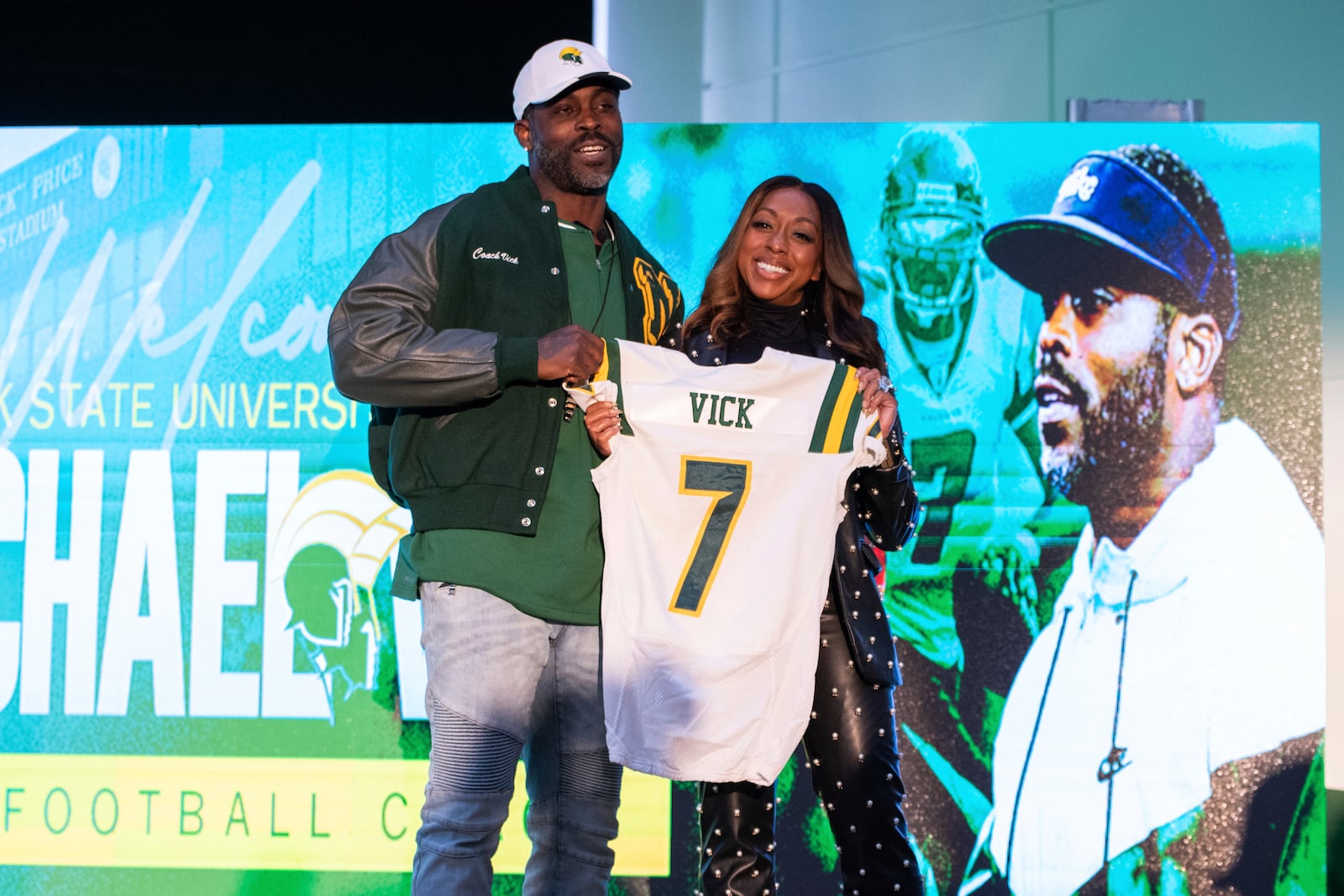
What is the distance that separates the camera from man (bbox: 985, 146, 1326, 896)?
2.88m

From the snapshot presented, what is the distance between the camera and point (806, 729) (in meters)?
1.86

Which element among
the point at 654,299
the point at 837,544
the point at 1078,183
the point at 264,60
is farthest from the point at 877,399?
the point at 264,60

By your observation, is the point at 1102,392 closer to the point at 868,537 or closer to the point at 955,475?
the point at 955,475

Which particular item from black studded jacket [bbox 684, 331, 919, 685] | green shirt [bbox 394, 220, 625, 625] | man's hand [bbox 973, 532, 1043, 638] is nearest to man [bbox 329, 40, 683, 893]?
green shirt [bbox 394, 220, 625, 625]

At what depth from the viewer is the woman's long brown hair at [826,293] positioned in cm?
201

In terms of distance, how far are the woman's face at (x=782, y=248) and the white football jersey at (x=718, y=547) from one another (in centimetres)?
16

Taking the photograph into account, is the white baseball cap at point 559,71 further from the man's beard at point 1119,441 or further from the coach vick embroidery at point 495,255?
the man's beard at point 1119,441

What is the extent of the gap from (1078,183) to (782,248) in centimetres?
135

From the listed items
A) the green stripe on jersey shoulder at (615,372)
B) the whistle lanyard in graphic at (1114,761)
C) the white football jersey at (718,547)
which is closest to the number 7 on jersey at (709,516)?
the white football jersey at (718,547)

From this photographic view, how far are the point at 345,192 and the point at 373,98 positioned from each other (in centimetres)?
59

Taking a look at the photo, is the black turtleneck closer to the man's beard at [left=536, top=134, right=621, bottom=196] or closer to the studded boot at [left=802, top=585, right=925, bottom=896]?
the man's beard at [left=536, top=134, right=621, bottom=196]

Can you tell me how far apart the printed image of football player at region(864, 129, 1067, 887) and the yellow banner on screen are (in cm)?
81

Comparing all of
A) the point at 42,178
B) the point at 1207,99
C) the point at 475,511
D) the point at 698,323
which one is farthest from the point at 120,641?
the point at 1207,99

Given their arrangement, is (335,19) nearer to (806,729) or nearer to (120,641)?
(120,641)
